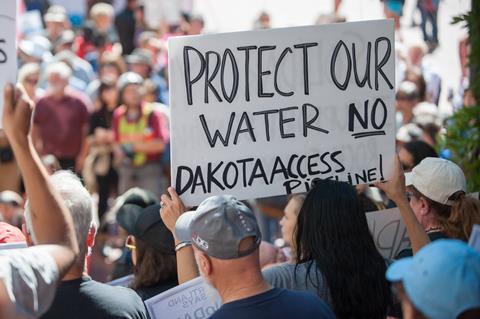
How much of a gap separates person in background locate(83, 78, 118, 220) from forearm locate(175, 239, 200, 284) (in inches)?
284

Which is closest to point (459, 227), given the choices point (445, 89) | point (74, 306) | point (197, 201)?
point (197, 201)

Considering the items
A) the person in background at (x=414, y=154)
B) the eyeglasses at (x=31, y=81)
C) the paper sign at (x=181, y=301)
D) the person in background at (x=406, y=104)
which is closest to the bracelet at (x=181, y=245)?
the paper sign at (x=181, y=301)

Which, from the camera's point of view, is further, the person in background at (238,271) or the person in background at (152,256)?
the person in background at (152,256)

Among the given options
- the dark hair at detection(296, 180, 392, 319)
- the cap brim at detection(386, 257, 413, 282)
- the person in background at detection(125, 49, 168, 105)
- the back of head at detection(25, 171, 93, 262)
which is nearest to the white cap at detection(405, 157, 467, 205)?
the dark hair at detection(296, 180, 392, 319)

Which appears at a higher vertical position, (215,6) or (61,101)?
(215,6)

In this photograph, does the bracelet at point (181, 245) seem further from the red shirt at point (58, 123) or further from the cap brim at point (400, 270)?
the red shirt at point (58, 123)

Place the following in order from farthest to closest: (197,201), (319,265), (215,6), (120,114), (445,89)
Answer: (215,6) < (445,89) < (120,114) < (197,201) < (319,265)

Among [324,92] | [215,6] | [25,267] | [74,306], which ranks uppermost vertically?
[215,6]

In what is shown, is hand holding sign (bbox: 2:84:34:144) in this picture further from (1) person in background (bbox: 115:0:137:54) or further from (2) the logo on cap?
(1) person in background (bbox: 115:0:137:54)

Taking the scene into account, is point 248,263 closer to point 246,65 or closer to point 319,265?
point 319,265

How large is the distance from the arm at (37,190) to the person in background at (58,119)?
29.0 ft

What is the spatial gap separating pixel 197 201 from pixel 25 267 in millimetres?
1976

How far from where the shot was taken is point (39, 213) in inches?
112

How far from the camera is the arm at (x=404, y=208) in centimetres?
447
